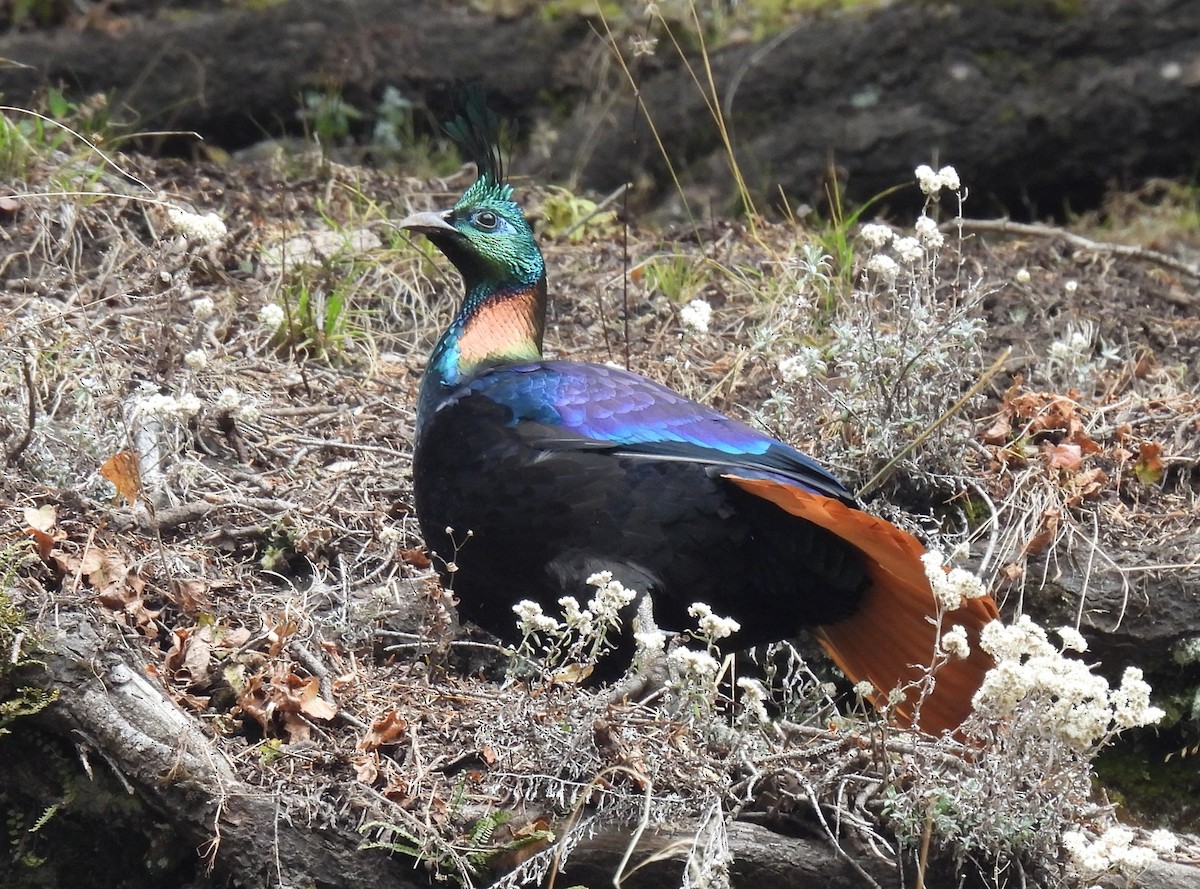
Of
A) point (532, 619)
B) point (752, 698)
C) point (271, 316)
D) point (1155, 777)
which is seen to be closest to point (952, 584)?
point (752, 698)

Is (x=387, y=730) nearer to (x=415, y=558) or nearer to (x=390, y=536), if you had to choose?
(x=390, y=536)

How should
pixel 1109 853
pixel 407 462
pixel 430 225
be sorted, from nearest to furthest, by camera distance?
pixel 1109 853
pixel 430 225
pixel 407 462

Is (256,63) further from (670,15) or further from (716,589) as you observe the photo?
(716,589)

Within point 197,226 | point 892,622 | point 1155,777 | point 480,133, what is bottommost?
point 1155,777

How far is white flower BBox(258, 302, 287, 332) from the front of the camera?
4664 mm

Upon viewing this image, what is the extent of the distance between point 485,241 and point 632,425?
82 centimetres

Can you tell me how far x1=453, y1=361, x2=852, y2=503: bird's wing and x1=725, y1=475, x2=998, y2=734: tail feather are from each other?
0.35ft

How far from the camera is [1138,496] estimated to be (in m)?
4.45

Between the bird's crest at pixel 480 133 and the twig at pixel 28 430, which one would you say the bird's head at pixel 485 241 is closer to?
the bird's crest at pixel 480 133

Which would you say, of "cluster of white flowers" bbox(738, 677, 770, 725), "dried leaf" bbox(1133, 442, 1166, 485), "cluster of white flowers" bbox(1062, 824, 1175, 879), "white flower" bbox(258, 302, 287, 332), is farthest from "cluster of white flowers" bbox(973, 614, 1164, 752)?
"white flower" bbox(258, 302, 287, 332)

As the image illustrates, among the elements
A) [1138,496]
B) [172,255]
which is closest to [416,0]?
[172,255]

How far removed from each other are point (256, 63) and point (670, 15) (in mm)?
2042

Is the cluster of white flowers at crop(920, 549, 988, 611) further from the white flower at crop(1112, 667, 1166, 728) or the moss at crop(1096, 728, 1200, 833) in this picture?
the moss at crop(1096, 728, 1200, 833)

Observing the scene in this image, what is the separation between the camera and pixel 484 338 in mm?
4078
